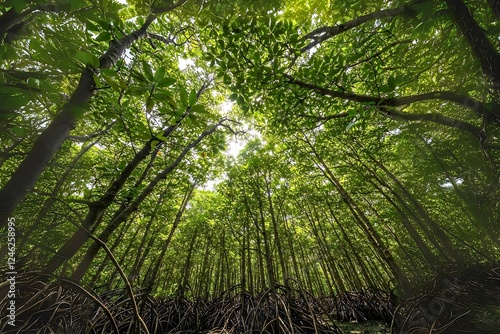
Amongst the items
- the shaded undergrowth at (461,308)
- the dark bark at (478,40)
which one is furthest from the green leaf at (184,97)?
the shaded undergrowth at (461,308)

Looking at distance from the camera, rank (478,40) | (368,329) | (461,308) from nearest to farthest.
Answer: (478,40) → (461,308) → (368,329)

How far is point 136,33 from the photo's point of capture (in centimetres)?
186

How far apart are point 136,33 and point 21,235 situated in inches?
73.8

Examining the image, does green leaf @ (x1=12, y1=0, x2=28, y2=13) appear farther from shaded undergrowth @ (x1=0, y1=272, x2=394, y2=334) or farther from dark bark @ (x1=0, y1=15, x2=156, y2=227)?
shaded undergrowth @ (x1=0, y1=272, x2=394, y2=334)

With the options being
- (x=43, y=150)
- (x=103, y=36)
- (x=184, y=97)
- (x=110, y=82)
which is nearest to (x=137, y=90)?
(x=110, y=82)

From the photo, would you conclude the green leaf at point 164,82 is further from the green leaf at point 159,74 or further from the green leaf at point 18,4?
the green leaf at point 18,4

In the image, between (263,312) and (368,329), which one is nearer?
(263,312)

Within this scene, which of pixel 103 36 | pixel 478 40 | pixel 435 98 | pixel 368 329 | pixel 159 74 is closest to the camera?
pixel 159 74

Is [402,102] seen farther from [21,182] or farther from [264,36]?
[21,182]

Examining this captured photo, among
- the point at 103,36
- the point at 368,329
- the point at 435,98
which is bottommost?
the point at 368,329

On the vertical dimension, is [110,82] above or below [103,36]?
below

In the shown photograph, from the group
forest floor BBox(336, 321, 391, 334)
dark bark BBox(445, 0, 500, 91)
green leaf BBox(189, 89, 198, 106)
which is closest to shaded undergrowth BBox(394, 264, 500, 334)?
forest floor BBox(336, 321, 391, 334)

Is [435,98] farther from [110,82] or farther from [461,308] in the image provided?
[110,82]

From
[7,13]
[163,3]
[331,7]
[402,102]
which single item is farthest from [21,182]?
[402,102]
